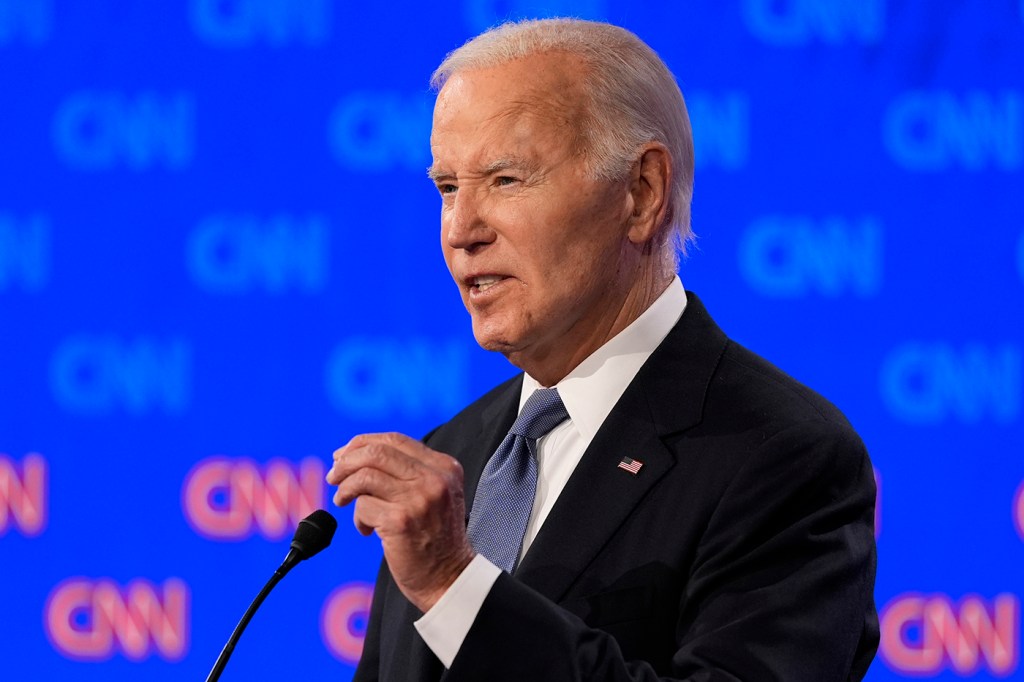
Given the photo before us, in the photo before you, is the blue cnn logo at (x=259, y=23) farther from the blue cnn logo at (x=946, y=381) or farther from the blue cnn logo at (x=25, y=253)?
the blue cnn logo at (x=946, y=381)

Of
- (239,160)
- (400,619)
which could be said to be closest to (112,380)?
(239,160)

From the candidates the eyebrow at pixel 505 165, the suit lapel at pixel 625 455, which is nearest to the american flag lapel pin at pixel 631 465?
the suit lapel at pixel 625 455

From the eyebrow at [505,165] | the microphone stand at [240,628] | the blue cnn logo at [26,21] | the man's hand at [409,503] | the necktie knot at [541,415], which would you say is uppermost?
the blue cnn logo at [26,21]

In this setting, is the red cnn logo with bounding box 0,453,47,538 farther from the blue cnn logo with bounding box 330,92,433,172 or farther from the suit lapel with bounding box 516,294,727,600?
the suit lapel with bounding box 516,294,727,600

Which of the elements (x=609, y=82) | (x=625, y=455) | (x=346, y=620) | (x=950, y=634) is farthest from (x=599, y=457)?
(x=950, y=634)

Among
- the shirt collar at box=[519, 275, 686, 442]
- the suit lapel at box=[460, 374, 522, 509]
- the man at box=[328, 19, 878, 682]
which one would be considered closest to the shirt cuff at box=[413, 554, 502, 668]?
the man at box=[328, 19, 878, 682]

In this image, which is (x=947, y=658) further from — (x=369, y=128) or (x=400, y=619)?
(x=369, y=128)

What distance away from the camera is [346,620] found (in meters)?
2.84

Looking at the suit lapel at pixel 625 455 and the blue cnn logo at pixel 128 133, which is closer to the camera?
the suit lapel at pixel 625 455

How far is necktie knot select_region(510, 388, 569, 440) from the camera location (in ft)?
5.61

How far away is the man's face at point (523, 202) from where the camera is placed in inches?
64.2

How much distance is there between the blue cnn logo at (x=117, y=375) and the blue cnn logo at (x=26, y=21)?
700mm

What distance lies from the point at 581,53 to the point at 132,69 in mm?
1553

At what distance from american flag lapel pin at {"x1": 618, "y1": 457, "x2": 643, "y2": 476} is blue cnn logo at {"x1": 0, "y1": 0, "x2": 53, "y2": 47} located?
198cm
